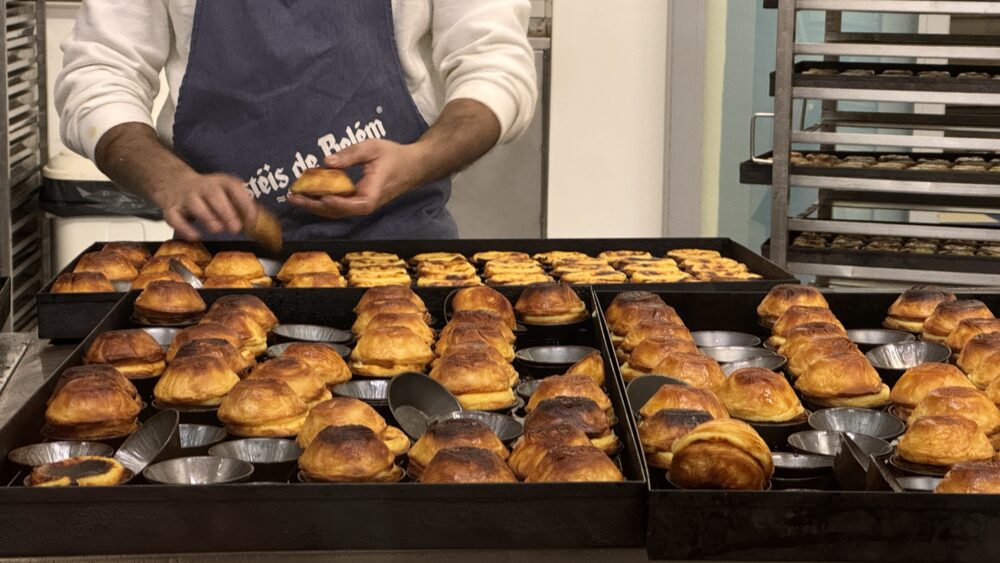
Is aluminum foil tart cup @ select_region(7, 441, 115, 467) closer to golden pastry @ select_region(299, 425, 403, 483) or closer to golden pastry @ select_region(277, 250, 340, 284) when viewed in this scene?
golden pastry @ select_region(299, 425, 403, 483)

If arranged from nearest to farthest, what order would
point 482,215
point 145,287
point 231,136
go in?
point 145,287 < point 231,136 < point 482,215

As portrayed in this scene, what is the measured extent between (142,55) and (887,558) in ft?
8.25

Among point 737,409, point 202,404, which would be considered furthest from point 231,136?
point 737,409

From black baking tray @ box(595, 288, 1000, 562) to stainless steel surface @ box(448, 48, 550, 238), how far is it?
4274 millimetres

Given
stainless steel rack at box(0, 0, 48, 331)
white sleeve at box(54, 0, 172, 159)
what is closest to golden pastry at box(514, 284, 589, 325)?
white sleeve at box(54, 0, 172, 159)

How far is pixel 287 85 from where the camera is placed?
3.18m

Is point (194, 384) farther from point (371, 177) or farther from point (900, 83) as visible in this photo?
point (900, 83)

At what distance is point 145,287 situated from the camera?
2.43 m

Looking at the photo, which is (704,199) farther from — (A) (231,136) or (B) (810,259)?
(A) (231,136)

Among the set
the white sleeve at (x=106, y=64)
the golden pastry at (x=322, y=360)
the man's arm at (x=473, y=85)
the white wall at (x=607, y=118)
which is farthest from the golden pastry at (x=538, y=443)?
the white wall at (x=607, y=118)

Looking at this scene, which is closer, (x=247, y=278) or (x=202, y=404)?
(x=202, y=404)

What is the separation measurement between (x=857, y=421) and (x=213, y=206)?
4.82 feet

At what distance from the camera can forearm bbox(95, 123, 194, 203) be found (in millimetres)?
2875

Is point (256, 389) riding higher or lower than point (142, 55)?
lower
